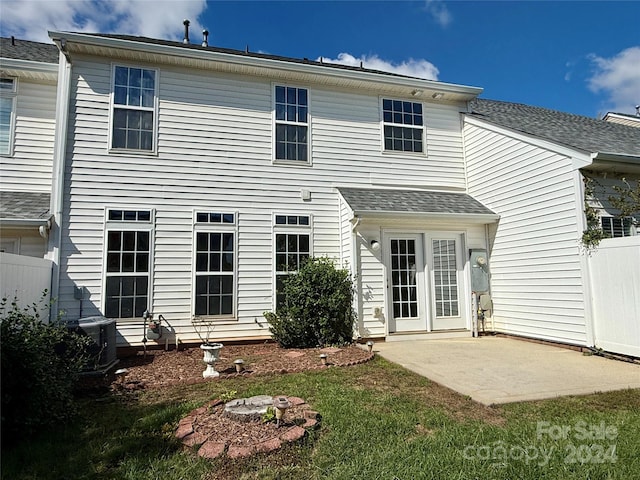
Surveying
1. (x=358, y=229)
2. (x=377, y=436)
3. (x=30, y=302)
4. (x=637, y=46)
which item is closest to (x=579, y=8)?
(x=637, y=46)

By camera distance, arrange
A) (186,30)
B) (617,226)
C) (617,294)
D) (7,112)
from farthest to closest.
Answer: (186,30)
(7,112)
(617,226)
(617,294)

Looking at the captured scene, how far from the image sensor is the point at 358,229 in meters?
8.06

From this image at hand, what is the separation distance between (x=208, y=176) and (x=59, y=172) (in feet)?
8.72

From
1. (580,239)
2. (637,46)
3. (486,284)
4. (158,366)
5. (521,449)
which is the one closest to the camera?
(521,449)

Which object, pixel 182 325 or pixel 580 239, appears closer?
pixel 580 239

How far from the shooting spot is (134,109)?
7859mm

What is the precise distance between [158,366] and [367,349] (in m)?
3.50

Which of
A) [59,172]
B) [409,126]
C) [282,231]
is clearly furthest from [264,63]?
[59,172]

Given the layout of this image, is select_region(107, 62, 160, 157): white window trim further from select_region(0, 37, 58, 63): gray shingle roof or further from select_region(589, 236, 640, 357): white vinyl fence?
select_region(589, 236, 640, 357): white vinyl fence

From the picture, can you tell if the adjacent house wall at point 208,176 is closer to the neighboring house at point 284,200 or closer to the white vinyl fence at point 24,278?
the neighboring house at point 284,200

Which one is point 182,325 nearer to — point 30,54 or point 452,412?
point 452,412

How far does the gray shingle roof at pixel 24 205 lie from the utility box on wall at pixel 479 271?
8.48 metres

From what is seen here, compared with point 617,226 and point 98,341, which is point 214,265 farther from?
point 617,226

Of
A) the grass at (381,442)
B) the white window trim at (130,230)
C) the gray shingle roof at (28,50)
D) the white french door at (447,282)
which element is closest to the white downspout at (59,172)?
the white window trim at (130,230)
